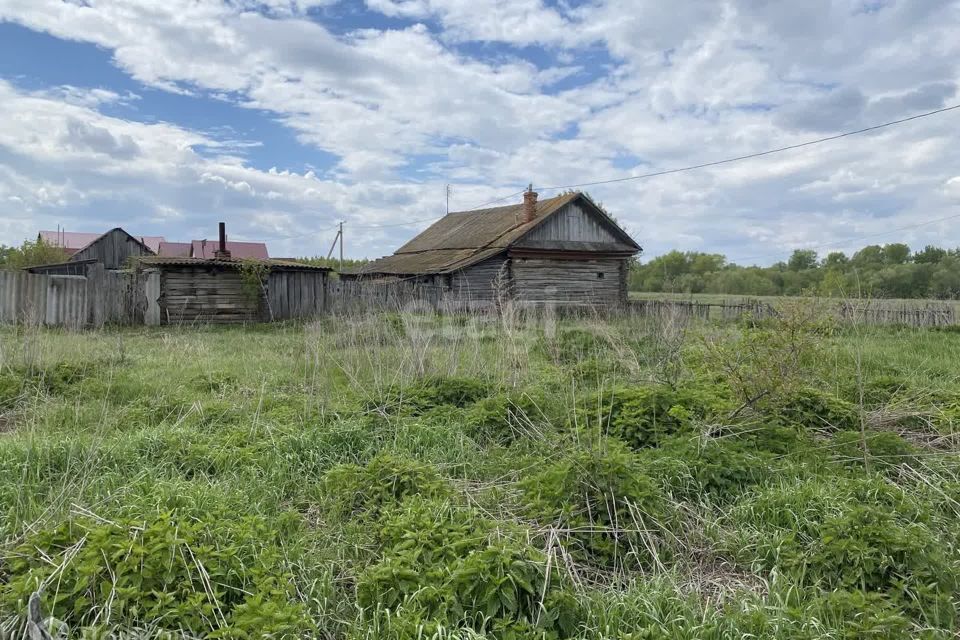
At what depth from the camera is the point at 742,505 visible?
3.72m

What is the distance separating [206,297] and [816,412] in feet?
58.7

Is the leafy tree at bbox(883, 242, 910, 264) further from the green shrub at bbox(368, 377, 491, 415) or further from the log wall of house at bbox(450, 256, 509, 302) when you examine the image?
the green shrub at bbox(368, 377, 491, 415)

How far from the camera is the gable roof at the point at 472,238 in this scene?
2131 centimetres

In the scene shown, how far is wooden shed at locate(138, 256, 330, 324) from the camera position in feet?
→ 59.6

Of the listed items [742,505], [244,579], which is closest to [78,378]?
[244,579]

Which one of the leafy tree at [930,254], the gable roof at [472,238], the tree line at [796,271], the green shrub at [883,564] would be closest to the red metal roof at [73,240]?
the gable roof at [472,238]

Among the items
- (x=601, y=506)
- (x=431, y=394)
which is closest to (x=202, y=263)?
(x=431, y=394)

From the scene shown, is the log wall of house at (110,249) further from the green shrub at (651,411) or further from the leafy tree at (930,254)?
the leafy tree at (930,254)

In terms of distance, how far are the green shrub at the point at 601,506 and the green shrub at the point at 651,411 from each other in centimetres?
117

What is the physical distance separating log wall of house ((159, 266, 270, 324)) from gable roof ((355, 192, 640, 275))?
6.04 m

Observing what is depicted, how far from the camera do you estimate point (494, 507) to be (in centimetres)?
364

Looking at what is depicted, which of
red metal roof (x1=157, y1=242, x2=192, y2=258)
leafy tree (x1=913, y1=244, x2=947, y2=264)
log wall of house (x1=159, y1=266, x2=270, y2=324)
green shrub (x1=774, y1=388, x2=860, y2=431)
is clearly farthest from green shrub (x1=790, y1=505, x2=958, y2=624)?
leafy tree (x1=913, y1=244, x2=947, y2=264)

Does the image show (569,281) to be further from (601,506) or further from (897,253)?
(897,253)

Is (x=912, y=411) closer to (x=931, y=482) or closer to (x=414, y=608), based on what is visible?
(x=931, y=482)
